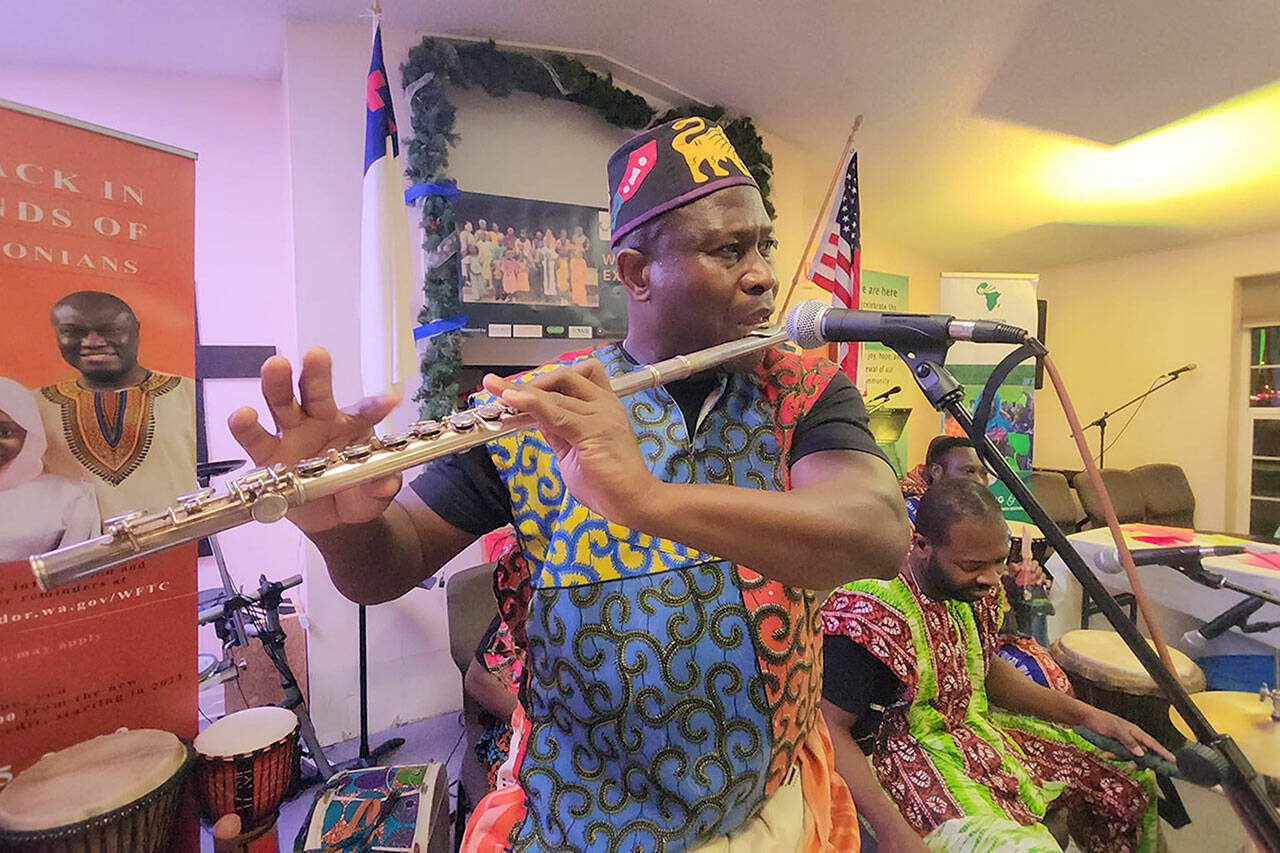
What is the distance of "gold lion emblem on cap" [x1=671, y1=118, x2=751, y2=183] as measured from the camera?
1.05 metres

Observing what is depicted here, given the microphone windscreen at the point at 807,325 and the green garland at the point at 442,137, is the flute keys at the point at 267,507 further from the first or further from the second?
the green garland at the point at 442,137

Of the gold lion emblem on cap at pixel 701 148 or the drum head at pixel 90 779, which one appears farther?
the drum head at pixel 90 779

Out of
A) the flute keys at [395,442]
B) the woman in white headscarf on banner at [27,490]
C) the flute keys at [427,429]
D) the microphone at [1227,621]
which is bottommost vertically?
the microphone at [1227,621]

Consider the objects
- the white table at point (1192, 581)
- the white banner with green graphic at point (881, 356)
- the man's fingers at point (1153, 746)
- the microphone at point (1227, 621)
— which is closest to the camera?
the microphone at point (1227, 621)

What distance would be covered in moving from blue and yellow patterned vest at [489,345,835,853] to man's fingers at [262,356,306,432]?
1.01 ft

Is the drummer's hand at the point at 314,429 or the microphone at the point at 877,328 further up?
the microphone at the point at 877,328

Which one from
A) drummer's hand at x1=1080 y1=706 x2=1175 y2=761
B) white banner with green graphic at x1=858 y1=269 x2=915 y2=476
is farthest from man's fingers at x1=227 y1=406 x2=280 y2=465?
white banner with green graphic at x1=858 y1=269 x2=915 y2=476

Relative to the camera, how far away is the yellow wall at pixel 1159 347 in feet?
20.9

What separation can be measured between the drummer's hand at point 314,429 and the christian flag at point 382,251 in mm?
2012

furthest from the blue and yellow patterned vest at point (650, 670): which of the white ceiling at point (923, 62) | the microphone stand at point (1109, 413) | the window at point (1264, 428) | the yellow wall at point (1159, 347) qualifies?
the window at point (1264, 428)

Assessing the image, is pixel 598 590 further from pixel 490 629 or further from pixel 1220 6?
pixel 1220 6

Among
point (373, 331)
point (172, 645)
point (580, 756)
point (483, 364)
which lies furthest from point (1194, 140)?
point (172, 645)

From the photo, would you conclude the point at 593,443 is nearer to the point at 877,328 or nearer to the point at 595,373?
the point at 595,373

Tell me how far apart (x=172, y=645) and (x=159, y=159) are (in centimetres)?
125
